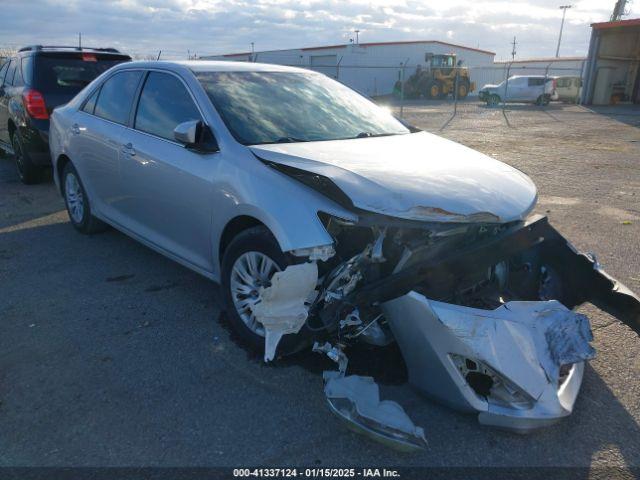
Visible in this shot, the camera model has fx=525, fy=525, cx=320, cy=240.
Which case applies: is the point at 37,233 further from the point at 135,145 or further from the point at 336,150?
the point at 336,150

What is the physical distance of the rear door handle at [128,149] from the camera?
4.23 m

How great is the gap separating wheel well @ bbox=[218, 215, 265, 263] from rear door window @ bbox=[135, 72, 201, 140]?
86 cm

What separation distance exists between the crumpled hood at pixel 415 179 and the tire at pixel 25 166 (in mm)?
5832

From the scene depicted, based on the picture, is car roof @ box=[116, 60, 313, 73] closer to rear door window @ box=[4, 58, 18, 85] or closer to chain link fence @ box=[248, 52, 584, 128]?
rear door window @ box=[4, 58, 18, 85]

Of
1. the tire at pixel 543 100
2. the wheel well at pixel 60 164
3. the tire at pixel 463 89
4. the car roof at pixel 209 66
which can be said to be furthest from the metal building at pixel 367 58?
the car roof at pixel 209 66

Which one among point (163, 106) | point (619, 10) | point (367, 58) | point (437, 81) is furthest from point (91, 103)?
point (619, 10)

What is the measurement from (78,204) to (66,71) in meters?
3.11

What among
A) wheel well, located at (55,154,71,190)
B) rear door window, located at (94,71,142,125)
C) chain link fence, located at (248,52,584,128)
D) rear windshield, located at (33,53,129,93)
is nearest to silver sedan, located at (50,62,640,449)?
rear door window, located at (94,71,142,125)

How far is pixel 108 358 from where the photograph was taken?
3277 mm

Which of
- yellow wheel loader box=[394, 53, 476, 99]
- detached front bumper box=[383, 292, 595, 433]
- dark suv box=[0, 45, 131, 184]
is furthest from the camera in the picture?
yellow wheel loader box=[394, 53, 476, 99]

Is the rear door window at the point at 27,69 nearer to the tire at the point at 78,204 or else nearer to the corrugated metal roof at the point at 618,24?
the tire at the point at 78,204

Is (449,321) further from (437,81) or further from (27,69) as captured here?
(437,81)

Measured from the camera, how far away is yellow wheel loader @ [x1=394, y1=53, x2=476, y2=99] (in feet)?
117

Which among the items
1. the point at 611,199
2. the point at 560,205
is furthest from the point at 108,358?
the point at 611,199
